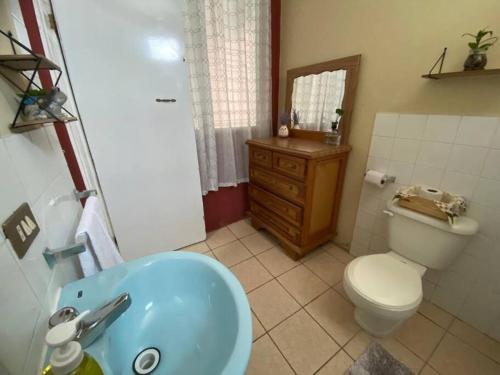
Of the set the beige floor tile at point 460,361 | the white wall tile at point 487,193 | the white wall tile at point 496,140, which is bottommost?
the beige floor tile at point 460,361

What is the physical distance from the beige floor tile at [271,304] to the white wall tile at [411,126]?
133cm

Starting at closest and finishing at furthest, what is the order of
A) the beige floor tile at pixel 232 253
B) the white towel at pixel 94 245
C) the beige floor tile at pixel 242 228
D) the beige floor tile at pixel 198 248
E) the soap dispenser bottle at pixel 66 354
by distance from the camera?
the soap dispenser bottle at pixel 66 354 < the white towel at pixel 94 245 < the beige floor tile at pixel 232 253 < the beige floor tile at pixel 198 248 < the beige floor tile at pixel 242 228

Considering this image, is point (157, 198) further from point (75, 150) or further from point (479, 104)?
point (479, 104)

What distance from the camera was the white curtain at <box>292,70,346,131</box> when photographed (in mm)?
1665

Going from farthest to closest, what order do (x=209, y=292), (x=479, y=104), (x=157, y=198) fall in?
(x=157, y=198)
(x=479, y=104)
(x=209, y=292)

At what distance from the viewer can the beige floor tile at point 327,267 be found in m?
1.68

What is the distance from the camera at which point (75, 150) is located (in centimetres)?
139

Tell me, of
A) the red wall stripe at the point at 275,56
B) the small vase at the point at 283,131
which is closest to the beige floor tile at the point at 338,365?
the small vase at the point at 283,131

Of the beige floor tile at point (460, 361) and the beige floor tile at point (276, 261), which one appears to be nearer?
the beige floor tile at point (460, 361)

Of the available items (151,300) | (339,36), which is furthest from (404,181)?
(151,300)

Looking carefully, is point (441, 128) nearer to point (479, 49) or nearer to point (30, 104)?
point (479, 49)

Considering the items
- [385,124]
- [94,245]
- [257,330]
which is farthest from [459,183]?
[94,245]

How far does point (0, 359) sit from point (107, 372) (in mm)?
192

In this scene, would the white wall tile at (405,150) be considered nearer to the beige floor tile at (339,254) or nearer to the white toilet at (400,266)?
the white toilet at (400,266)
